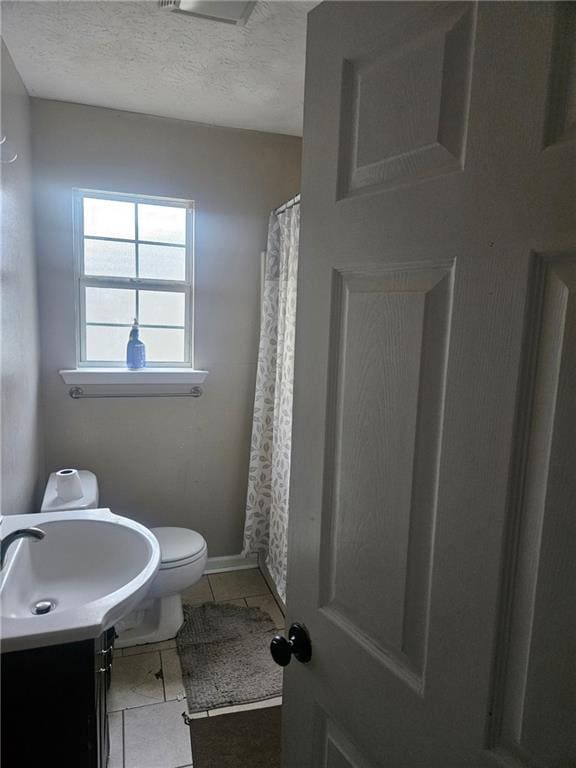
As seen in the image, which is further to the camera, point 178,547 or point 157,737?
point 178,547

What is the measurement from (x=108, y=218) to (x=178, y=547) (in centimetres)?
169

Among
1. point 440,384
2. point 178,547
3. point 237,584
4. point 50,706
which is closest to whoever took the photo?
point 440,384

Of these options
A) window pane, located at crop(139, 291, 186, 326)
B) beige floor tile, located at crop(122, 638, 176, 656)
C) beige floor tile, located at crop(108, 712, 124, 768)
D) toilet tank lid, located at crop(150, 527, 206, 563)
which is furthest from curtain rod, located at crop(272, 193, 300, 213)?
beige floor tile, located at crop(108, 712, 124, 768)

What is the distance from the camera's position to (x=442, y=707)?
650mm

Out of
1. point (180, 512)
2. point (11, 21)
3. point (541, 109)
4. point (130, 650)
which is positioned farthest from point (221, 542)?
point (541, 109)

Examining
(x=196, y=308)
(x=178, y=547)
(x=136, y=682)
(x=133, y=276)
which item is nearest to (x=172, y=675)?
(x=136, y=682)

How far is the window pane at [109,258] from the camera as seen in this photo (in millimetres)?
2535

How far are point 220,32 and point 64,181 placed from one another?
1129 mm

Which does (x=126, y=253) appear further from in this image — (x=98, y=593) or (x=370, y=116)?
(x=370, y=116)

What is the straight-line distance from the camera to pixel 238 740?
180 cm

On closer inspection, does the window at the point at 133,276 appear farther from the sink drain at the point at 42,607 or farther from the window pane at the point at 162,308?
the sink drain at the point at 42,607

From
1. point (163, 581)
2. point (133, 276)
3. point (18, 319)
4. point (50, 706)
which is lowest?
point (163, 581)

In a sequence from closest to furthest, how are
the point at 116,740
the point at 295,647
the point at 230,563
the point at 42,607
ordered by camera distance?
the point at 295,647 < the point at 42,607 < the point at 116,740 < the point at 230,563

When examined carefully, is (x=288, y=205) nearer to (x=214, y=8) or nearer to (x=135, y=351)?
(x=214, y=8)
